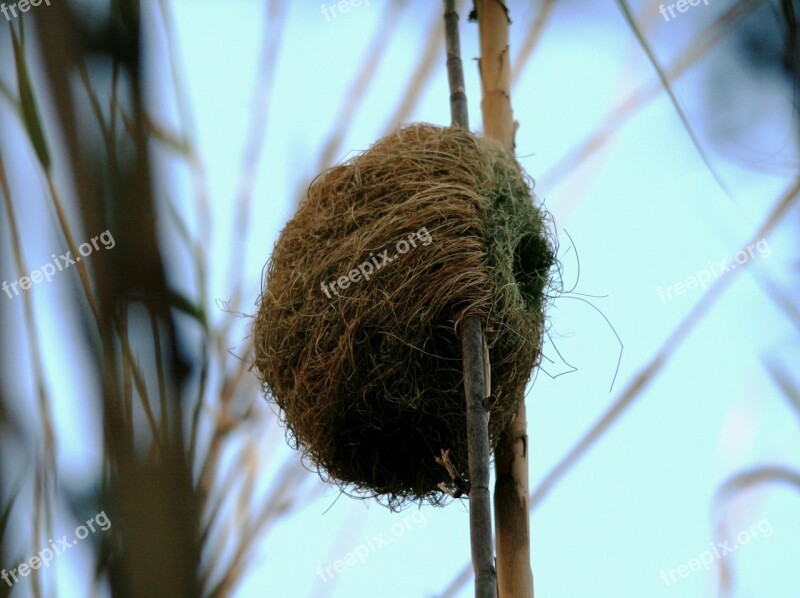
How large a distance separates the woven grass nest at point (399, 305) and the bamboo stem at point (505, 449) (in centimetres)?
7

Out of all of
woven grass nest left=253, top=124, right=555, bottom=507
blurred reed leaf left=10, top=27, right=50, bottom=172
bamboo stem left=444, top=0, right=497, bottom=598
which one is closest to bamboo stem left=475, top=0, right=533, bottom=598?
woven grass nest left=253, top=124, right=555, bottom=507

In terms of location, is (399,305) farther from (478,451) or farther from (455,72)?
(455,72)

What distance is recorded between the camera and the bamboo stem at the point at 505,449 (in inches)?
66.1

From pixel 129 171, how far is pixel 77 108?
4 cm

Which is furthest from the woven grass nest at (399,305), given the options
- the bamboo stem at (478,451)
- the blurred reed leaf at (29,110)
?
the blurred reed leaf at (29,110)

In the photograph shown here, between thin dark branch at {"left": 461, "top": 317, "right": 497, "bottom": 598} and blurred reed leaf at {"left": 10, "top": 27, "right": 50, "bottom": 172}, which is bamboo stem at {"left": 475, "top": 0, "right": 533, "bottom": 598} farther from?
blurred reed leaf at {"left": 10, "top": 27, "right": 50, "bottom": 172}

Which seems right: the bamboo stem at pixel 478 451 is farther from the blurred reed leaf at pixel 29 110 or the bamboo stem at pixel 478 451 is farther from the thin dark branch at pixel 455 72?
the blurred reed leaf at pixel 29 110

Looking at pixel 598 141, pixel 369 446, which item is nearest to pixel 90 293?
pixel 369 446

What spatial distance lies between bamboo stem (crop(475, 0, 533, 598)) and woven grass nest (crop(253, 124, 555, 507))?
0.07 metres

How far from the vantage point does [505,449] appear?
1.87 metres

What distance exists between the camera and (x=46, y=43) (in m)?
0.42

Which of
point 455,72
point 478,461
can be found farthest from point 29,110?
point 455,72

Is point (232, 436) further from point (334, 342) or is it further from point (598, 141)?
→ point (598, 141)

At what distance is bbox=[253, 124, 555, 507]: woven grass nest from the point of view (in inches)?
64.7
